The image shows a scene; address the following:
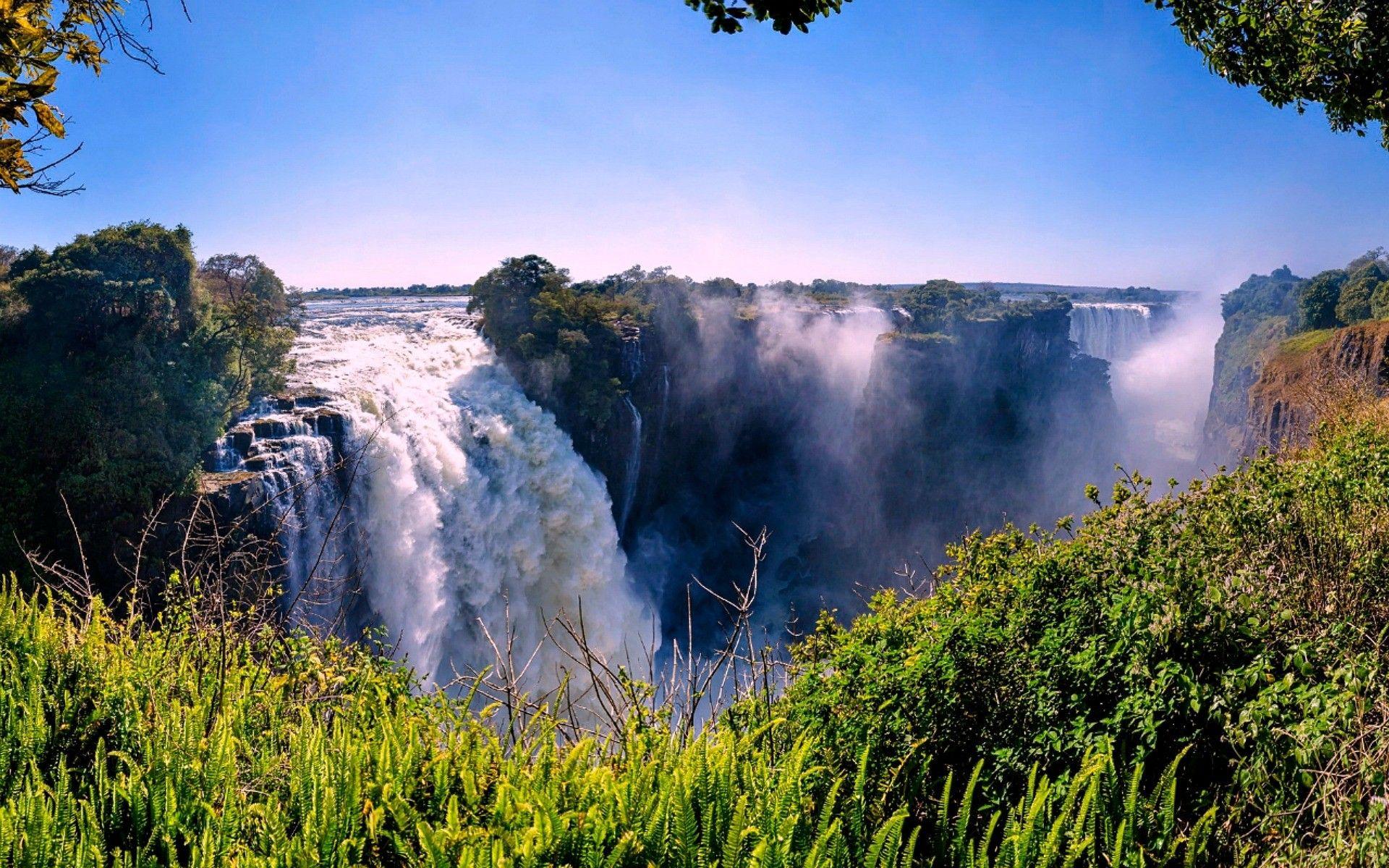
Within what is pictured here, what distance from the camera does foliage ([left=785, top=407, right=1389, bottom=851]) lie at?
331 cm

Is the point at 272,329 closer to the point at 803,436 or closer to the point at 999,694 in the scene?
the point at 999,694

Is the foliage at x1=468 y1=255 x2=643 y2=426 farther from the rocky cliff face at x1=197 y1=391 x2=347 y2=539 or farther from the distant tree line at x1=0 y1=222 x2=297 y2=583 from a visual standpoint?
the distant tree line at x1=0 y1=222 x2=297 y2=583

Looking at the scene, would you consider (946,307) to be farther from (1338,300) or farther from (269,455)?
(269,455)

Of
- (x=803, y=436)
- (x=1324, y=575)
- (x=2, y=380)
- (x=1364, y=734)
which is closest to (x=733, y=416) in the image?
(x=803, y=436)

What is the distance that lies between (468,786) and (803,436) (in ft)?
109

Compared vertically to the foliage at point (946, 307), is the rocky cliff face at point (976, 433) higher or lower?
lower

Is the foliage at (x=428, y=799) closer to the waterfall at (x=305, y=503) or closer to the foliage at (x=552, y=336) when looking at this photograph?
the waterfall at (x=305, y=503)

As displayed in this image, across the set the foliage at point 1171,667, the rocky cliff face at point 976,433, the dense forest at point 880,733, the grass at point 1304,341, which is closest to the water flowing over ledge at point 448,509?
the dense forest at point 880,733

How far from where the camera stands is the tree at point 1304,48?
22.2 feet

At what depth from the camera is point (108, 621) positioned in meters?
5.21

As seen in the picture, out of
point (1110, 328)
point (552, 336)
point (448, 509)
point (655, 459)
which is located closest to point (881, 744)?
point (448, 509)

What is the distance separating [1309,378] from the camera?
69.2ft

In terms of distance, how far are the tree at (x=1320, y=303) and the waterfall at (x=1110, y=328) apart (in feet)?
42.2

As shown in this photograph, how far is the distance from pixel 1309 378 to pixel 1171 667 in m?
24.0
